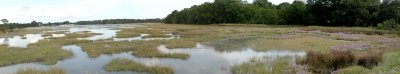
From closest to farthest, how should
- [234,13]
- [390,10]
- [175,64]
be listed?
[175,64] → [390,10] → [234,13]

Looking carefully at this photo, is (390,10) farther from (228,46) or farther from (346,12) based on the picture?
(228,46)

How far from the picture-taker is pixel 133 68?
1847 cm

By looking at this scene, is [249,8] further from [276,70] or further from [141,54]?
[276,70]

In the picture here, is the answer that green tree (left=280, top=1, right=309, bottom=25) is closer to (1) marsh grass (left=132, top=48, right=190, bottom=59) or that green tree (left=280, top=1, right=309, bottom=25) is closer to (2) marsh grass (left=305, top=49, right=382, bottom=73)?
(1) marsh grass (left=132, top=48, right=190, bottom=59)

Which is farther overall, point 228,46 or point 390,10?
point 390,10

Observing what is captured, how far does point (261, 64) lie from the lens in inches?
718

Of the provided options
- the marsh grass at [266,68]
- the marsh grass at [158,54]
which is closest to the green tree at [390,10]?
the marsh grass at [158,54]

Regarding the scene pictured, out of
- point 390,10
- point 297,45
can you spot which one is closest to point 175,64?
point 297,45

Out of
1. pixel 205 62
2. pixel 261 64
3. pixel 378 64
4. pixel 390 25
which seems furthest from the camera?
pixel 390 25

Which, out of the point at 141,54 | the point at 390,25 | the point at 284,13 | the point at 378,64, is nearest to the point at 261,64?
the point at 378,64

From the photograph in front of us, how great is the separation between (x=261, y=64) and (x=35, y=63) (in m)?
13.9

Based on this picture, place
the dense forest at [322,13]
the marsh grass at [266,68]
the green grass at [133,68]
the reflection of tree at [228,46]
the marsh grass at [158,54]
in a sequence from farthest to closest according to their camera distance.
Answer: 1. the dense forest at [322,13]
2. the reflection of tree at [228,46]
3. the marsh grass at [158,54]
4. the green grass at [133,68]
5. the marsh grass at [266,68]

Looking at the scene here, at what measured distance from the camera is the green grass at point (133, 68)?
17109 mm

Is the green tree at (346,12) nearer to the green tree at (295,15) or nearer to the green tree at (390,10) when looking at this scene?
the green tree at (390,10)
